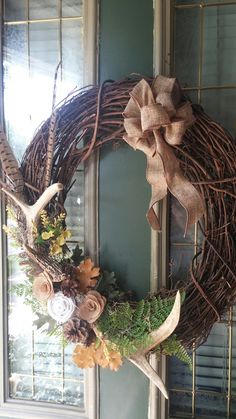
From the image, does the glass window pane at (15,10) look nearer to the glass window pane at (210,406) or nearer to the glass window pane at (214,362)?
the glass window pane at (214,362)

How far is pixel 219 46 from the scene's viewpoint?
4.64 ft

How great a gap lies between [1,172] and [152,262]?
0.58 metres

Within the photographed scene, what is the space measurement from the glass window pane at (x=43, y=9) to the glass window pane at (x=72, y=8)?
2 centimetres

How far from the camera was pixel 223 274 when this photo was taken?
1324mm

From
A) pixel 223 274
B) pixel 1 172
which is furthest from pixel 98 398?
pixel 1 172

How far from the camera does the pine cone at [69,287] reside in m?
1.33

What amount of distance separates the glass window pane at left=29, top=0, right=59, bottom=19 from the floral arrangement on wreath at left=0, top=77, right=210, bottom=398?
41 cm

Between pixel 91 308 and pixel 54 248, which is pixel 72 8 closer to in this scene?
pixel 54 248

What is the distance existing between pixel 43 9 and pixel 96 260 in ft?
2.78

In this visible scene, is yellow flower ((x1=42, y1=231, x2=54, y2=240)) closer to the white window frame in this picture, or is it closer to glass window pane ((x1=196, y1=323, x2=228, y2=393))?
the white window frame

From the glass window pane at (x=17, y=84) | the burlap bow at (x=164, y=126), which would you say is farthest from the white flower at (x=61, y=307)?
the glass window pane at (x=17, y=84)

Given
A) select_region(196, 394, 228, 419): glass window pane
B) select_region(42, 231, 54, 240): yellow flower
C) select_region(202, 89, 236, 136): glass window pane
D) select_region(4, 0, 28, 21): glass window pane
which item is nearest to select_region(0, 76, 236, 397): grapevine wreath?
select_region(42, 231, 54, 240): yellow flower

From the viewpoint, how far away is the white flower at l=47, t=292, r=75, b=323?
1.30 meters

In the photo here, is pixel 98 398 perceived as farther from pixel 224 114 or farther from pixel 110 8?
pixel 110 8
